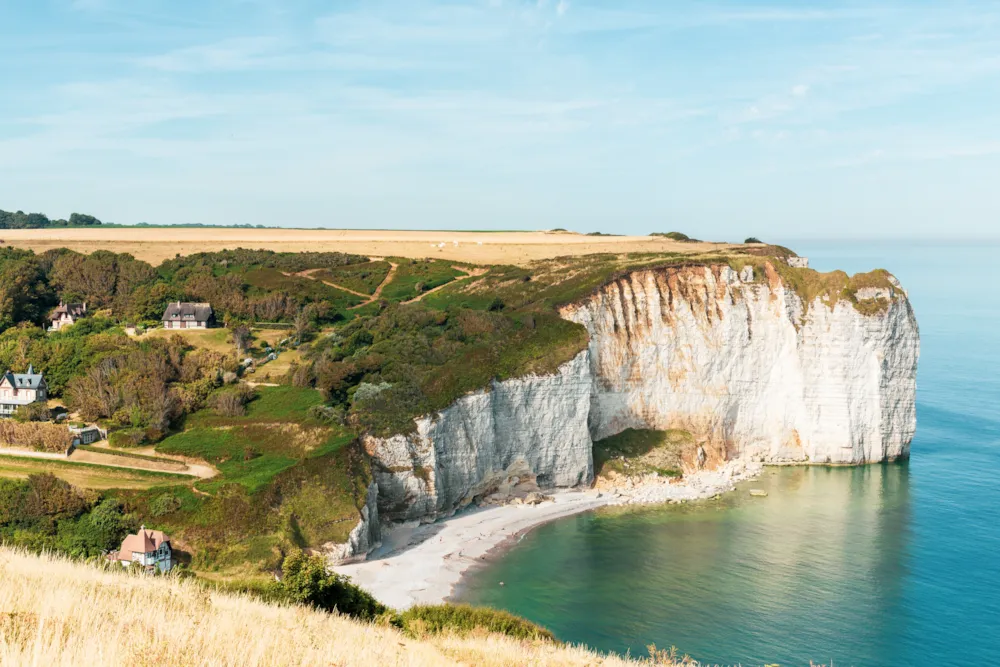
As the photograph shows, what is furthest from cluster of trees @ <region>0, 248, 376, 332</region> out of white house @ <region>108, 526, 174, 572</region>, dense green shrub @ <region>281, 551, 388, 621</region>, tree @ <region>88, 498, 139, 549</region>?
dense green shrub @ <region>281, 551, 388, 621</region>

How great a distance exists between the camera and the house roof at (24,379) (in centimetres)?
5256

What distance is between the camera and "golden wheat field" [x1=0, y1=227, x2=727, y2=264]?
302 feet

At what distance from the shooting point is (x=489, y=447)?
58312 mm

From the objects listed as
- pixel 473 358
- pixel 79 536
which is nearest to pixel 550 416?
pixel 473 358

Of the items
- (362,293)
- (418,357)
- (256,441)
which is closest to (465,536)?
(418,357)

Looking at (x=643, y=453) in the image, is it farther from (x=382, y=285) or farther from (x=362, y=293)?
(x=382, y=285)

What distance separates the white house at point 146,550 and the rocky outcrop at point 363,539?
874 centimetres

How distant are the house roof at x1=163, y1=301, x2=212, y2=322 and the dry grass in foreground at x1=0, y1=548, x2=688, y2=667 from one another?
53304 millimetres

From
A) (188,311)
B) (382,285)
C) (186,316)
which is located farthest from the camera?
(382,285)

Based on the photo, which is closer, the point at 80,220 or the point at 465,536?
the point at 465,536

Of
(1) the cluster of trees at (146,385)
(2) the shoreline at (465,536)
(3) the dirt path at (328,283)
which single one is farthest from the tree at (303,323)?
(2) the shoreline at (465,536)

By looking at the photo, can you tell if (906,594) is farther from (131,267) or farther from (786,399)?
(131,267)

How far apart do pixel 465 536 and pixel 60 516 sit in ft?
79.0

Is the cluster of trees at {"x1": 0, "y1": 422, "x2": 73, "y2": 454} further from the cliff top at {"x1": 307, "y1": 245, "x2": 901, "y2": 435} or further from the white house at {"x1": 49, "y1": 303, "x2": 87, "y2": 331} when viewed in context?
the white house at {"x1": 49, "y1": 303, "x2": 87, "y2": 331}
